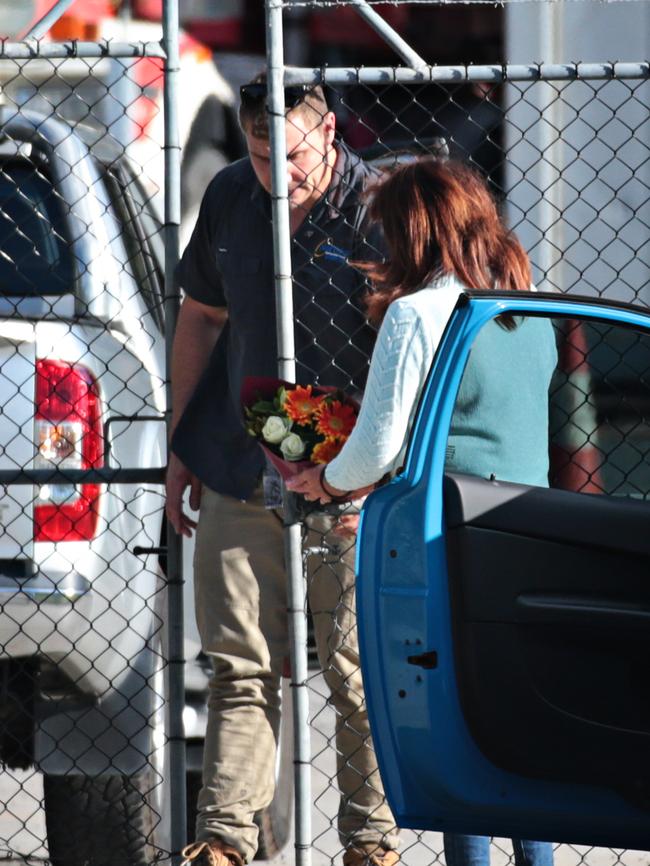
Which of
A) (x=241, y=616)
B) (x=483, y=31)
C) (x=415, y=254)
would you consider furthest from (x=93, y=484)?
(x=483, y=31)

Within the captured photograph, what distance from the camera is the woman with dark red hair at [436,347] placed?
119 inches

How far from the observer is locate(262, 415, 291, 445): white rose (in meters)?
3.28

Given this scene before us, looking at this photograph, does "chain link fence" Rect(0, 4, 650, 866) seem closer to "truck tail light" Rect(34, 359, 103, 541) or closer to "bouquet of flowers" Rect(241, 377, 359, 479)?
"truck tail light" Rect(34, 359, 103, 541)

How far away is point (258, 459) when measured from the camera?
379cm

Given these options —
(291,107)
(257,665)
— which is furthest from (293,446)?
(291,107)

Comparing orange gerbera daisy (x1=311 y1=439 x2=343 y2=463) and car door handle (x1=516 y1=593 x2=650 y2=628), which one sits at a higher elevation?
orange gerbera daisy (x1=311 y1=439 x2=343 y2=463)

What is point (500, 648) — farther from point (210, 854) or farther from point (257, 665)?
point (210, 854)

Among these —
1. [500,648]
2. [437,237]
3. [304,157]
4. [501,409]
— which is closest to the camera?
[500,648]

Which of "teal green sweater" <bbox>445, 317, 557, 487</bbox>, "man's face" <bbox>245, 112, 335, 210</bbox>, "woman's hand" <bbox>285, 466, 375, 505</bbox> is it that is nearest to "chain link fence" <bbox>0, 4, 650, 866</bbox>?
"man's face" <bbox>245, 112, 335, 210</bbox>

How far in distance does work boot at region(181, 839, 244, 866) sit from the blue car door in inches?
37.8

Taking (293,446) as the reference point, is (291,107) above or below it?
above

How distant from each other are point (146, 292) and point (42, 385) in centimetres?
91

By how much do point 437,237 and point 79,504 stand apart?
4.01 ft

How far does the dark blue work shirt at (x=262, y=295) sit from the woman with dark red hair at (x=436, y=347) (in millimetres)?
367
